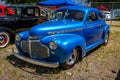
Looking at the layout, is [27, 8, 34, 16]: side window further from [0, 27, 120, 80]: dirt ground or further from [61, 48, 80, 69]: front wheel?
[61, 48, 80, 69]: front wheel

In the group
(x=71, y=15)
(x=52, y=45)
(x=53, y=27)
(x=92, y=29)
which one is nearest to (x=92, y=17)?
(x=92, y=29)

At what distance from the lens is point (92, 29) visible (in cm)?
721

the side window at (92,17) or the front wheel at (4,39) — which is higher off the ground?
the side window at (92,17)

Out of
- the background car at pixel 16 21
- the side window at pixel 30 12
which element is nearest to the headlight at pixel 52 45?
the background car at pixel 16 21

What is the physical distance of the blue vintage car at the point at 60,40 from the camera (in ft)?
17.6

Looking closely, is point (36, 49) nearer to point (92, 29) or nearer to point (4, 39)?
point (92, 29)

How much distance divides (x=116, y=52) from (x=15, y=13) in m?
4.61

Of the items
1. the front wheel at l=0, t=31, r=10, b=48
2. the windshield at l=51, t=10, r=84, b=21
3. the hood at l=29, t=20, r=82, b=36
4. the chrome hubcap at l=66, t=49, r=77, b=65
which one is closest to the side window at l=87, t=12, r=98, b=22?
the windshield at l=51, t=10, r=84, b=21

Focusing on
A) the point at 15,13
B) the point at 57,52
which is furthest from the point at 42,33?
the point at 15,13

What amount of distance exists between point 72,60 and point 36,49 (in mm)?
1128

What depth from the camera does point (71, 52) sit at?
559 cm

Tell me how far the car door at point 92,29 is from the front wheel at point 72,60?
36.8 inches

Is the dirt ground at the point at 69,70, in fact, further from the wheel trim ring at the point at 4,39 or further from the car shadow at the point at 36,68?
the wheel trim ring at the point at 4,39

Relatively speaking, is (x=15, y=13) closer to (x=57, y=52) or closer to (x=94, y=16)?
(x=94, y=16)
